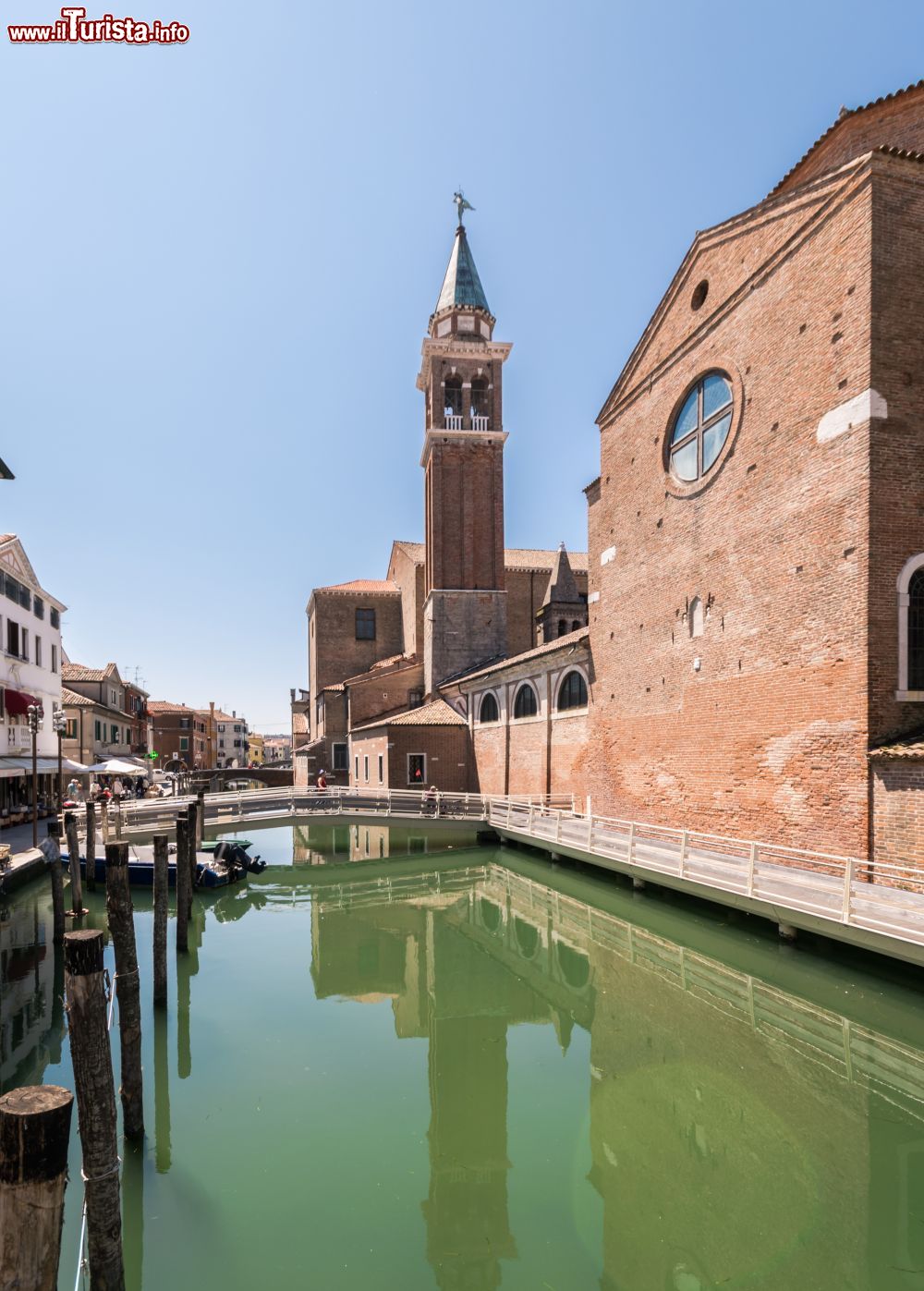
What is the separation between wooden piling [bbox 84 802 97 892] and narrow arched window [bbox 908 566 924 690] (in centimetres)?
1743

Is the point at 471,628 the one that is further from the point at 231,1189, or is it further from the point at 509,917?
the point at 231,1189

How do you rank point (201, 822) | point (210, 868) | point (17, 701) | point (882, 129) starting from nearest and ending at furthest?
point (882, 129)
point (210, 868)
point (201, 822)
point (17, 701)

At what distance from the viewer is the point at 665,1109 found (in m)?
7.12

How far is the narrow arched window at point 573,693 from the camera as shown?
22362mm

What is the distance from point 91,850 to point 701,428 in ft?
59.6

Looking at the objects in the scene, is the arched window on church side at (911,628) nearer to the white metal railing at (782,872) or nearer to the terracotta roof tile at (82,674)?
the white metal railing at (782,872)

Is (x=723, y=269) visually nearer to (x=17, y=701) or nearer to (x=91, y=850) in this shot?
(x=91, y=850)

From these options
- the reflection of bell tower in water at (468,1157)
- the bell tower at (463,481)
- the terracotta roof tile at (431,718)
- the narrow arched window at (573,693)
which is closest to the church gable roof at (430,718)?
the terracotta roof tile at (431,718)

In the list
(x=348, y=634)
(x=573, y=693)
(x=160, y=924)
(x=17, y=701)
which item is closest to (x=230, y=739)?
(x=348, y=634)

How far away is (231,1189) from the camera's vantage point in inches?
234

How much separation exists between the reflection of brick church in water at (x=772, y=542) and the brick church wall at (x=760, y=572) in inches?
1.9

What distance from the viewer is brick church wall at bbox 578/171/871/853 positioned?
12047 millimetres

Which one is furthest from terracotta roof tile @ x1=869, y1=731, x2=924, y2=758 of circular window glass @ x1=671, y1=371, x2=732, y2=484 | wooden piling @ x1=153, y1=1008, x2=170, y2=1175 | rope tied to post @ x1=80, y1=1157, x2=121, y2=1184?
rope tied to post @ x1=80, y1=1157, x2=121, y2=1184

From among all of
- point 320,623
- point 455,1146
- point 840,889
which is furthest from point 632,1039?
point 320,623
